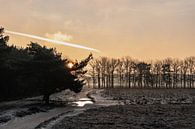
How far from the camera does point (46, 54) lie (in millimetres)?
55188

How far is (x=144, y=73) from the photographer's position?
544ft

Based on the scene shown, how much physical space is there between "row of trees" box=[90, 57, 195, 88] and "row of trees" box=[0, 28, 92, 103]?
104472 millimetres

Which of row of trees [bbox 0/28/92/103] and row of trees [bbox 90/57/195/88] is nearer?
row of trees [bbox 0/28/92/103]

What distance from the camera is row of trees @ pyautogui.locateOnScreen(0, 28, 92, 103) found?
179 feet

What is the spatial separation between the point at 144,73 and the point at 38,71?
11431 centimetres

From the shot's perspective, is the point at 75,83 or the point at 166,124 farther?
the point at 75,83

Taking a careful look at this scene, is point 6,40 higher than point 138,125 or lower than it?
higher

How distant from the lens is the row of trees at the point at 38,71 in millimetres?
54562

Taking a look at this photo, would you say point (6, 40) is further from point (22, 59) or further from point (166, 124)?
point (166, 124)

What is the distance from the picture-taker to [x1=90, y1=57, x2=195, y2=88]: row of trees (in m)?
164

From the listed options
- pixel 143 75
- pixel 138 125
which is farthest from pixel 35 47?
pixel 143 75

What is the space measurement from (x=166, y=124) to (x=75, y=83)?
27906 millimetres

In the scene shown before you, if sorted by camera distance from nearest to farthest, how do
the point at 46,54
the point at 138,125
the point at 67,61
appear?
1. the point at 138,125
2. the point at 46,54
3. the point at 67,61

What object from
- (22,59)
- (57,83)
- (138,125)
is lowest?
(138,125)
